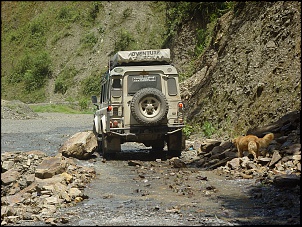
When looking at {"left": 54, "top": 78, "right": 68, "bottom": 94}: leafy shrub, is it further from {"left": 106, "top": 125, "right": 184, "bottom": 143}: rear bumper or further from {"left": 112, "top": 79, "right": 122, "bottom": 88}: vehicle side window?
{"left": 106, "top": 125, "right": 184, "bottom": 143}: rear bumper

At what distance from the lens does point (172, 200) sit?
26.3ft

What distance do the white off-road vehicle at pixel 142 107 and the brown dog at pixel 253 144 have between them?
227 cm

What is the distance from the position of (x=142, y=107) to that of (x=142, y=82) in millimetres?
880

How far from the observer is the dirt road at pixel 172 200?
21.6 ft

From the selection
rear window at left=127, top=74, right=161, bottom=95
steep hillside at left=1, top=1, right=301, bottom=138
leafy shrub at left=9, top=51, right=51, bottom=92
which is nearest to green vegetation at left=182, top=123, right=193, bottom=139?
steep hillside at left=1, top=1, right=301, bottom=138

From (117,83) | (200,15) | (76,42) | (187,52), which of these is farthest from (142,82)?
(76,42)

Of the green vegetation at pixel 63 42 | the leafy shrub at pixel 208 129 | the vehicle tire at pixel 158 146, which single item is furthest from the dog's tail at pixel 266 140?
the green vegetation at pixel 63 42

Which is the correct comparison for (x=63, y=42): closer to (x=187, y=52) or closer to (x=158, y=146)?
(x=187, y=52)

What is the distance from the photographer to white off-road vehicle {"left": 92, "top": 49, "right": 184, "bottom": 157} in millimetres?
12805

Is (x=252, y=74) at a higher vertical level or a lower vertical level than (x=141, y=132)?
higher

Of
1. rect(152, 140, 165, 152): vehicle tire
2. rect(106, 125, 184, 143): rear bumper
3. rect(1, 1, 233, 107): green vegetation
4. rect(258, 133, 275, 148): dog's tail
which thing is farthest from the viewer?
rect(1, 1, 233, 107): green vegetation

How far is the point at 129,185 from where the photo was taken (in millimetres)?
9664

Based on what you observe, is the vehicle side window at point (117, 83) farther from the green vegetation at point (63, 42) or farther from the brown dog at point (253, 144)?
the green vegetation at point (63, 42)

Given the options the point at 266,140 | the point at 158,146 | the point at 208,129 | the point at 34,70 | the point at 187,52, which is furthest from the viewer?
the point at 34,70
